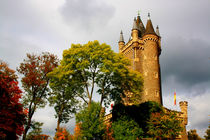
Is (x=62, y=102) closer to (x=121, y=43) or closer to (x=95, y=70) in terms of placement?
(x=95, y=70)

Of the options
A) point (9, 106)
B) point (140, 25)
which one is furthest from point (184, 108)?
point (9, 106)

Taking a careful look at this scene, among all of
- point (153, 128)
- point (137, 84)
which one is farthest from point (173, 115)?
point (137, 84)

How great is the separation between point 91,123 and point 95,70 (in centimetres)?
702

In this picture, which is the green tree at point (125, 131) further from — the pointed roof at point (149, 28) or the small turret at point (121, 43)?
the small turret at point (121, 43)

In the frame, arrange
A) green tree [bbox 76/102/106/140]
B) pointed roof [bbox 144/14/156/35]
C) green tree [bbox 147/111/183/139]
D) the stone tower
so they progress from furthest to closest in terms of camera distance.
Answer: pointed roof [bbox 144/14/156/35], the stone tower, green tree [bbox 147/111/183/139], green tree [bbox 76/102/106/140]

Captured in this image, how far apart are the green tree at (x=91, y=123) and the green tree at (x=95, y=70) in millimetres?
3011

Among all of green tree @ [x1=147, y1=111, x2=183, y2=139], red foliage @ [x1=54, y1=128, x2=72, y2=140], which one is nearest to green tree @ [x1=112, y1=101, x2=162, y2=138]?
green tree @ [x1=147, y1=111, x2=183, y2=139]

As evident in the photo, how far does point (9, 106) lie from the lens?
715 inches

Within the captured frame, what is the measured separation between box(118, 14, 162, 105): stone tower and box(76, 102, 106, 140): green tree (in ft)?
65.8

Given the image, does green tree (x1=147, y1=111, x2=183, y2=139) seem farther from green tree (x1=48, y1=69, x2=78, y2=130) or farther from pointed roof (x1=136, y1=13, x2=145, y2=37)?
pointed roof (x1=136, y1=13, x2=145, y2=37)

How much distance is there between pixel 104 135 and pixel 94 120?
184cm

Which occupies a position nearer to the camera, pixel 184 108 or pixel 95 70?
pixel 95 70

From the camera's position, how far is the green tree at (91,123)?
19.6 metres

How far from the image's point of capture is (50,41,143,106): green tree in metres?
23.6
